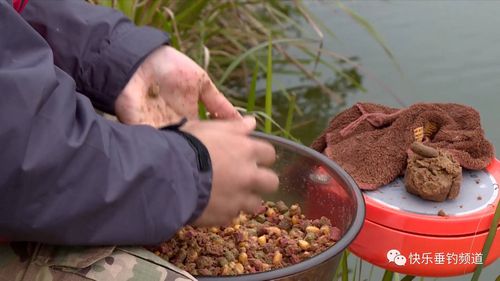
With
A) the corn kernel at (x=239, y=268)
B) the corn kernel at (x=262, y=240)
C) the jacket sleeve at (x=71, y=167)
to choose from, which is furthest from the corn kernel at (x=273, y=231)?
the jacket sleeve at (x=71, y=167)

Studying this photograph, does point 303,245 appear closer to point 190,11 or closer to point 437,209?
point 437,209

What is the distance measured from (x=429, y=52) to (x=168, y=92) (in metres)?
1.22

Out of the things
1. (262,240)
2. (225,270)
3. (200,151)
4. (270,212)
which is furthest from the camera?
(270,212)

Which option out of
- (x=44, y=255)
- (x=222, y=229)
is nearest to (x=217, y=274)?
(x=222, y=229)

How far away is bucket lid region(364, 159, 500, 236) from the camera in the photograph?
1.21m

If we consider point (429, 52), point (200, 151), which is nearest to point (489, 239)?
point (200, 151)

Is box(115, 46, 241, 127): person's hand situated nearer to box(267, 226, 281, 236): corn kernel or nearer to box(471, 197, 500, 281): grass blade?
box(267, 226, 281, 236): corn kernel

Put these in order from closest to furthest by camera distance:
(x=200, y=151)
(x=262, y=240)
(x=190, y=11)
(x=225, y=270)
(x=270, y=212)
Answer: (x=200, y=151), (x=225, y=270), (x=262, y=240), (x=270, y=212), (x=190, y=11)

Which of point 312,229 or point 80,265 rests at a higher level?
point 80,265

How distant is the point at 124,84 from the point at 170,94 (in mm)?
78

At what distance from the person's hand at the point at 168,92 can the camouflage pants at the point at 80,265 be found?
332 mm

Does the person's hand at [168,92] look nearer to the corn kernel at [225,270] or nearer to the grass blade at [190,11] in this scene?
the corn kernel at [225,270]

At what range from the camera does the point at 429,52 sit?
2236mm

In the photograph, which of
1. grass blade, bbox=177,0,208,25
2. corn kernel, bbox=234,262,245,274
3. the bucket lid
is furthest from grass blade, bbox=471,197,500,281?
grass blade, bbox=177,0,208,25
